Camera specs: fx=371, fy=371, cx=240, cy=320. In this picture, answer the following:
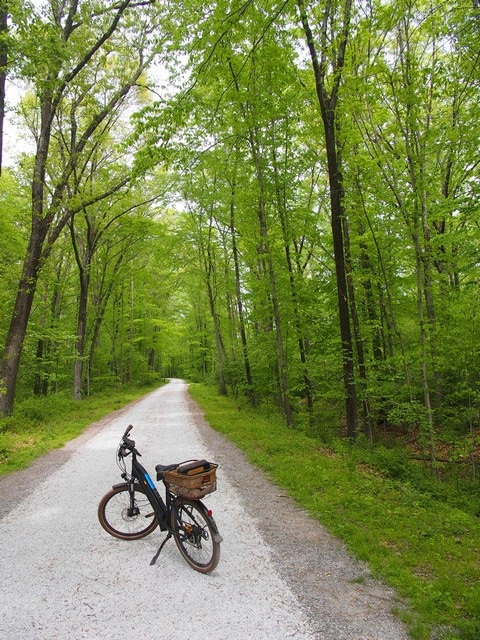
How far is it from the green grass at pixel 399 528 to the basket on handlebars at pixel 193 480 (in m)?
1.88

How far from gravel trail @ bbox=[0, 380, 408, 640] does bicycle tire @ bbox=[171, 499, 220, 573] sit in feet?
0.35

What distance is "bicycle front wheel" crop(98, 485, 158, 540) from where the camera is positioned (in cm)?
443

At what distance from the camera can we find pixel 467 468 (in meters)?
8.51

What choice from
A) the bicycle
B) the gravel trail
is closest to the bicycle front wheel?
the bicycle

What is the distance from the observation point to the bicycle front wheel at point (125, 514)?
4.43 metres

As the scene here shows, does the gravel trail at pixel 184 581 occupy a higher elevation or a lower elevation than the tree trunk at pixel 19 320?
lower

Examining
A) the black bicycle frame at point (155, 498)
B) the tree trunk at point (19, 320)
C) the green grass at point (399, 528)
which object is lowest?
the green grass at point (399, 528)

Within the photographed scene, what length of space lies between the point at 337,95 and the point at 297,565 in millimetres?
9371

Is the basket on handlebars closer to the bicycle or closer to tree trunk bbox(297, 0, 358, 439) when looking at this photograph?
the bicycle

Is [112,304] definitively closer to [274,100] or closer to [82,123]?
[82,123]

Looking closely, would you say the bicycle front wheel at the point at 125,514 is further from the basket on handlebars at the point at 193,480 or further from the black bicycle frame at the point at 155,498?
the basket on handlebars at the point at 193,480

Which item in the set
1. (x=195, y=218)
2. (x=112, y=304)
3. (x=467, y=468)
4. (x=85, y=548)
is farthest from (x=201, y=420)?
(x=112, y=304)

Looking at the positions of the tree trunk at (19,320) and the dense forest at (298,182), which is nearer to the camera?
the dense forest at (298,182)

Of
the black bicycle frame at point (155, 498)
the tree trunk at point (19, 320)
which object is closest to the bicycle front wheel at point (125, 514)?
the black bicycle frame at point (155, 498)
